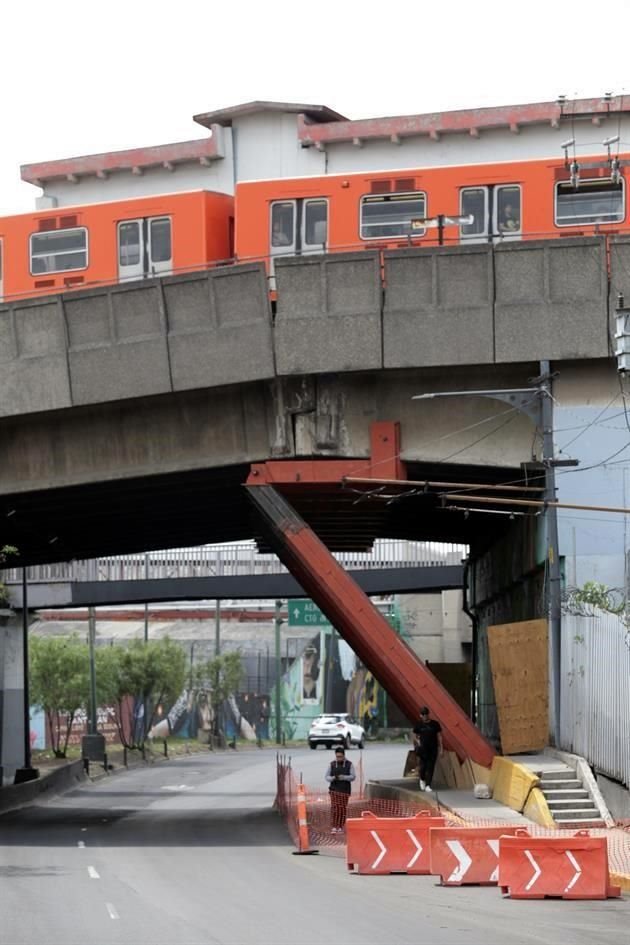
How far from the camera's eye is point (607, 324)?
31078mm

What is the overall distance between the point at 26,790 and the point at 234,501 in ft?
43.7

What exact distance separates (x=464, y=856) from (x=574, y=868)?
183 cm

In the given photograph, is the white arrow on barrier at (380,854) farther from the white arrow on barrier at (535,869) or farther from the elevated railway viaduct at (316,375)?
the elevated railway viaduct at (316,375)

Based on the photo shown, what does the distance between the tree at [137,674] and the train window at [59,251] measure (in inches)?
1861

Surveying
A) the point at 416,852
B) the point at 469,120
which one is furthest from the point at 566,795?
the point at 469,120

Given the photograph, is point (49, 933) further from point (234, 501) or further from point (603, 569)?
point (234, 501)

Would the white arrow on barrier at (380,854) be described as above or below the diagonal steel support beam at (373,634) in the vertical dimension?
below

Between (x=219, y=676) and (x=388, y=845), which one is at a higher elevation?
(x=388, y=845)

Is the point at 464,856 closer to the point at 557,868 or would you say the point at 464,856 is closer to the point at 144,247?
the point at 557,868

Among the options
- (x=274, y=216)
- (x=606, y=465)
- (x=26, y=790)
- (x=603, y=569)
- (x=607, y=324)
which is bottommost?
(x=26, y=790)

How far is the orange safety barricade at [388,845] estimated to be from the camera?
73.2ft

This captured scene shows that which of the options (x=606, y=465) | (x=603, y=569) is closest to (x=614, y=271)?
(x=606, y=465)

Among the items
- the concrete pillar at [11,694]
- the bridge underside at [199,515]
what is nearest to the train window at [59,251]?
the bridge underside at [199,515]

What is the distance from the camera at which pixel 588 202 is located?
31.8 meters
